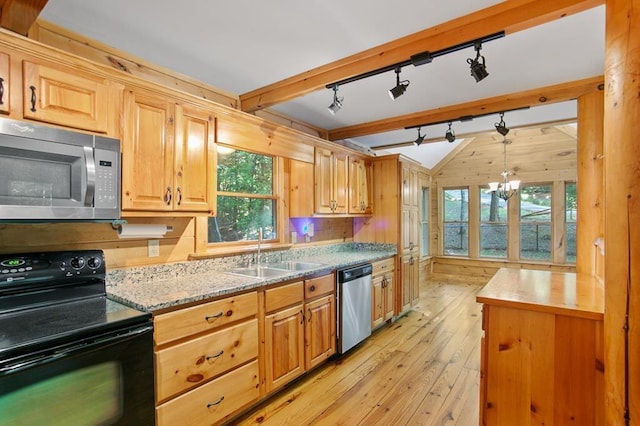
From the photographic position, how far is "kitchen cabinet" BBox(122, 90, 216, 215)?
6.29 ft

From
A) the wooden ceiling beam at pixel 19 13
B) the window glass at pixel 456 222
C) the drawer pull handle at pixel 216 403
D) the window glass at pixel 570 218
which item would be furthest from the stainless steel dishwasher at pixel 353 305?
the window glass at pixel 570 218

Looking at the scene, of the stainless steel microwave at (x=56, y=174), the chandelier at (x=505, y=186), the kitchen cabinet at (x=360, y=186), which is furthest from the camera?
the chandelier at (x=505, y=186)

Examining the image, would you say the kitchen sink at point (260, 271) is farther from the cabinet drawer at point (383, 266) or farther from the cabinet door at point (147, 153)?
the cabinet drawer at point (383, 266)

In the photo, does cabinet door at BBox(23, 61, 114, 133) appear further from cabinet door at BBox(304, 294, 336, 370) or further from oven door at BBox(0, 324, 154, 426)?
cabinet door at BBox(304, 294, 336, 370)

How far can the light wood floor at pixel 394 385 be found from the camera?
7.39ft

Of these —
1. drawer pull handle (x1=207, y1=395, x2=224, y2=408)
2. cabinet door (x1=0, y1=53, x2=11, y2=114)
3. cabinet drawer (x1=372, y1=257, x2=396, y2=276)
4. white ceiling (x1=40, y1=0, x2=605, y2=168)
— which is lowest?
drawer pull handle (x1=207, y1=395, x2=224, y2=408)

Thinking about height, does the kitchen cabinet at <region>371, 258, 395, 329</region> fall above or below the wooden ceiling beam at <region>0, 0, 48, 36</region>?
below

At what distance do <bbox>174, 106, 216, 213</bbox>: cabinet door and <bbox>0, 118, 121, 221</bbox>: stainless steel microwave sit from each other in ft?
1.43

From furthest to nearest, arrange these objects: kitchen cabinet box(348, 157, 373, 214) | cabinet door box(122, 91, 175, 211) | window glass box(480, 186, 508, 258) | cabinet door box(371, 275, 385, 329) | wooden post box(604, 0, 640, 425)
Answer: window glass box(480, 186, 508, 258) < kitchen cabinet box(348, 157, 373, 214) < cabinet door box(371, 275, 385, 329) < cabinet door box(122, 91, 175, 211) < wooden post box(604, 0, 640, 425)

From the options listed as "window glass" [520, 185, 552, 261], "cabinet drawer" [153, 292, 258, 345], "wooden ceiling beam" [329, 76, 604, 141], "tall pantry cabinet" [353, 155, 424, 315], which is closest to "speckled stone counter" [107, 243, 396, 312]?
"cabinet drawer" [153, 292, 258, 345]

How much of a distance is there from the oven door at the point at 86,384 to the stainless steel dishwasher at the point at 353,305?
1846 millimetres

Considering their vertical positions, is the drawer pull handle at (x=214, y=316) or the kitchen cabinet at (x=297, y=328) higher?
the drawer pull handle at (x=214, y=316)

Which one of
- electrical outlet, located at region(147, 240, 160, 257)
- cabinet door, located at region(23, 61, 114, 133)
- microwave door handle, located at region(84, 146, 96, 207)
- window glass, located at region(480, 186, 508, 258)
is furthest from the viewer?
window glass, located at region(480, 186, 508, 258)

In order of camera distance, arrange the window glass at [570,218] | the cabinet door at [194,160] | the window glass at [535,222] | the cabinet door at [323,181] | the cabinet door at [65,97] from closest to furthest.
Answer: the cabinet door at [65,97] < the cabinet door at [194,160] < the cabinet door at [323,181] < the window glass at [570,218] < the window glass at [535,222]
